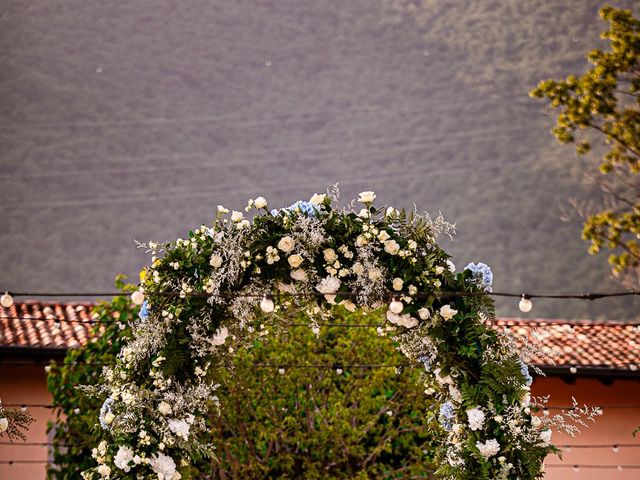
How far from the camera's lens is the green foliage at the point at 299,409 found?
8086 millimetres

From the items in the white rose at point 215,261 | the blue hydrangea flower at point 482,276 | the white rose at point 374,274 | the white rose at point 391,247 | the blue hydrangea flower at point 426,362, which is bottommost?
the blue hydrangea flower at point 426,362

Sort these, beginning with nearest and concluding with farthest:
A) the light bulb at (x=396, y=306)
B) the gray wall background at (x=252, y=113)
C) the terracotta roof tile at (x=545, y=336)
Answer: the light bulb at (x=396, y=306) < the terracotta roof tile at (x=545, y=336) < the gray wall background at (x=252, y=113)

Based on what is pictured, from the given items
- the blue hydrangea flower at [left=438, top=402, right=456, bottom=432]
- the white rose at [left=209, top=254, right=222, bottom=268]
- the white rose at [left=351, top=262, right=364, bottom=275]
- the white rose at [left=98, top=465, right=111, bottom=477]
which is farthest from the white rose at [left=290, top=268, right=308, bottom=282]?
the white rose at [left=98, top=465, right=111, bottom=477]

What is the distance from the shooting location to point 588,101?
10102mm

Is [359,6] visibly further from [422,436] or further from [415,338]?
[415,338]

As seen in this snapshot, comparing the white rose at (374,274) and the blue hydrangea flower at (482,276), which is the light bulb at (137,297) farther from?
the blue hydrangea flower at (482,276)

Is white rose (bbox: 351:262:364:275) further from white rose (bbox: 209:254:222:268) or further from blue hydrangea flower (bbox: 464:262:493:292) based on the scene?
white rose (bbox: 209:254:222:268)

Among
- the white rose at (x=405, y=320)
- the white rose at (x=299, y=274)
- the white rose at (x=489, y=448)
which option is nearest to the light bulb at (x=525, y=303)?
the white rose at (x=405, y=320)

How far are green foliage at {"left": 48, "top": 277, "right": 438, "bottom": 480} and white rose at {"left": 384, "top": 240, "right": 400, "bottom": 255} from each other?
3.86 metres

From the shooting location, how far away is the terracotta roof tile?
360 inches

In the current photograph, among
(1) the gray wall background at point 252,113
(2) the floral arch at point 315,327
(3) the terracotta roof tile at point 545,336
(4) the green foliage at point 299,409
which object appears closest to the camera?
(2) the floral arch at point 315,327

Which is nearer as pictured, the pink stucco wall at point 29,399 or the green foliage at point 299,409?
the green foliage at point 299,409

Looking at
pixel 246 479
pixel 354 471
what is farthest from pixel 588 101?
pixel 246 479

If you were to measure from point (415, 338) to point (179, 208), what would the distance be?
9692mm
